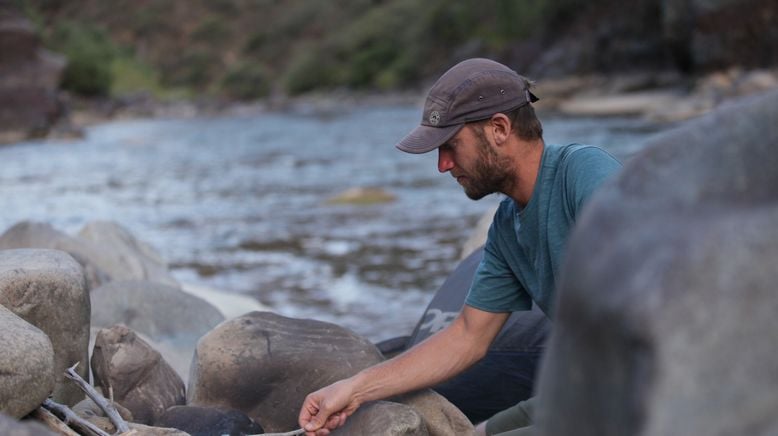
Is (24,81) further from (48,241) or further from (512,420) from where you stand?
(512,420)

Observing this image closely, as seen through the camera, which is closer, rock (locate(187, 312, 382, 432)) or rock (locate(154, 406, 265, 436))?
rock (locate(154, 406, 265, 436))

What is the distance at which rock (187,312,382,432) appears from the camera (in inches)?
132

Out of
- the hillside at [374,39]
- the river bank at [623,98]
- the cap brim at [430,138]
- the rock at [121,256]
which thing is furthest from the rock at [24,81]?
the cap brim at [430,138]

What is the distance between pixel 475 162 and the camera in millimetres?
2734

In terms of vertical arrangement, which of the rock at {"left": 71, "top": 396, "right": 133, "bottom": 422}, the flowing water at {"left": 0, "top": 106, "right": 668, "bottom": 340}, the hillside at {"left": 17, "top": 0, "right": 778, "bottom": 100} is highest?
the hillside at {"left": 17, "top": 0, "right": 778, "bottom": 100}

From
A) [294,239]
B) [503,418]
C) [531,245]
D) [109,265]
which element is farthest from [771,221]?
[294,239]

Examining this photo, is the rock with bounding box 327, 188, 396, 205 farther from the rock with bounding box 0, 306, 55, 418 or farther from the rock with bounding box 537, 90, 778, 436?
the rock with bounding box 537, 90, 778, 436

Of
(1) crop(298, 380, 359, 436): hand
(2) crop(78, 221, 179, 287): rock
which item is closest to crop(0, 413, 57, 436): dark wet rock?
(1) crop(298, 380, 359, 436): hand

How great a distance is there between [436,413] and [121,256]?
11.4 feet

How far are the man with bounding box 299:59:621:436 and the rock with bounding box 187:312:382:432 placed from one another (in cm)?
43

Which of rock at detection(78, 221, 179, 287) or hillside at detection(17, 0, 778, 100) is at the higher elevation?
hillside at detection(17, 0, 778, 100)

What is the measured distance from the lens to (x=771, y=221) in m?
1.39

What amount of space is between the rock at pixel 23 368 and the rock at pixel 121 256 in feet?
10.2

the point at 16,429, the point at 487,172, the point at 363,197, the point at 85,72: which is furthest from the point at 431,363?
the point at 85,72
